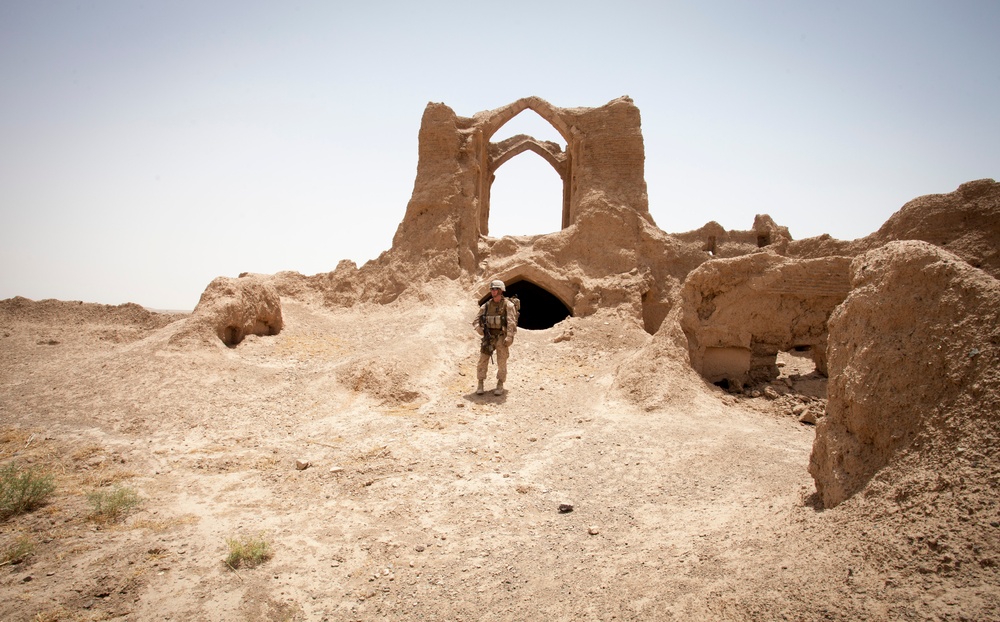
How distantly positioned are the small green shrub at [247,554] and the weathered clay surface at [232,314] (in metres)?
7.08

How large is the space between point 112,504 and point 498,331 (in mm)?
5849

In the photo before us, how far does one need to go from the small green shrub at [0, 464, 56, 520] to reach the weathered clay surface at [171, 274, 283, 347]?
17.0 feet

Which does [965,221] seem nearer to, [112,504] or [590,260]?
[590,260]

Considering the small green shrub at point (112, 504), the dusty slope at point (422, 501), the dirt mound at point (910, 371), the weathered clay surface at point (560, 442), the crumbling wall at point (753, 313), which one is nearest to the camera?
the dirt mound at point (910, 371)

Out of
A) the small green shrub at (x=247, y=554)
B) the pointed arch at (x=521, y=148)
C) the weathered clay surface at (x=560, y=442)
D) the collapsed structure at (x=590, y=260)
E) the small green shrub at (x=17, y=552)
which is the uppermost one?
the pointed arch at (x=521, y=148)

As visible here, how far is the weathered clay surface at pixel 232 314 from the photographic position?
11406mm

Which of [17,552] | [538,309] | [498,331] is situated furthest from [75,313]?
[17,552]

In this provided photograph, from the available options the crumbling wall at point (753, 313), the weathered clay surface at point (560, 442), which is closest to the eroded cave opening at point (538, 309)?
the weathered clay surface at point (560, 442)

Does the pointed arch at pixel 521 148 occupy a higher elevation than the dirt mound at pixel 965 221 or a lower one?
higher

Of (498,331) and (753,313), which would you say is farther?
(498,331)

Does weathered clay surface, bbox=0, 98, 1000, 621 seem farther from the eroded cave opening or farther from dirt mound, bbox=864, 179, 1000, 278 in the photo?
the eroded cave opening

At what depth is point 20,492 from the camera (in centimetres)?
586

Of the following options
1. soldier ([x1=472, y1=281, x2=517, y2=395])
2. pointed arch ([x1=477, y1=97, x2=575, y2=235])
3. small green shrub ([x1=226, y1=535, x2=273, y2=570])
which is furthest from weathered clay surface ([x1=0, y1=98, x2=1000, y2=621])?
pointed arch ([x1=477, y1=97, x2=575, y2=235])

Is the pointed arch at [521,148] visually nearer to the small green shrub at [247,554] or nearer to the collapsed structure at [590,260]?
the collapsed structure at [590,260]
